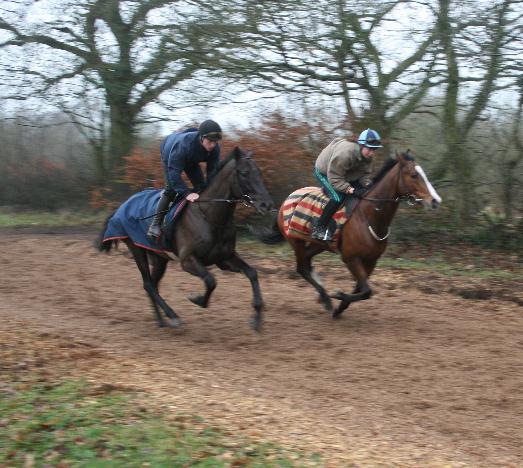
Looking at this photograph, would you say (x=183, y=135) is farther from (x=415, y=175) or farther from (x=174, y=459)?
(x=174, y=459)

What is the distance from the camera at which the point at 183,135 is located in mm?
8367

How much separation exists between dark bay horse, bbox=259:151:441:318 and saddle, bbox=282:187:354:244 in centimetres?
13

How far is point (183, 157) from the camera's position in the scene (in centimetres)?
834

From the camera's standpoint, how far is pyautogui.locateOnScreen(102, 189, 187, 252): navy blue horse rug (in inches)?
344

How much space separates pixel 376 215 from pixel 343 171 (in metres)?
0.71

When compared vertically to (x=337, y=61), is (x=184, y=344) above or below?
below

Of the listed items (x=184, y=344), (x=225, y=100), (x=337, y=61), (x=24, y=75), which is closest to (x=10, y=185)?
(x=24, y=75)

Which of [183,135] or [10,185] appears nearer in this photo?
[183,135]

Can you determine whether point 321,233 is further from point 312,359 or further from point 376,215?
point 312,359

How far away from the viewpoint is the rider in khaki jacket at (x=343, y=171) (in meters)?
8.92

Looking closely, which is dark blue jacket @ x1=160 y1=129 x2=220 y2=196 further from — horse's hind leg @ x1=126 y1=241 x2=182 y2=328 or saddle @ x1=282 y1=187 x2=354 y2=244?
saddle @ x1=282 y1=187 x2=354 y2=244

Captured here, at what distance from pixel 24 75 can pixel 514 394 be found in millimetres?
17531

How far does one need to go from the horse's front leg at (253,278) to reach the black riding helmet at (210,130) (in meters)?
1.47

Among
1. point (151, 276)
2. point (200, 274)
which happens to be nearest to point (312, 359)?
point (200, 274)
